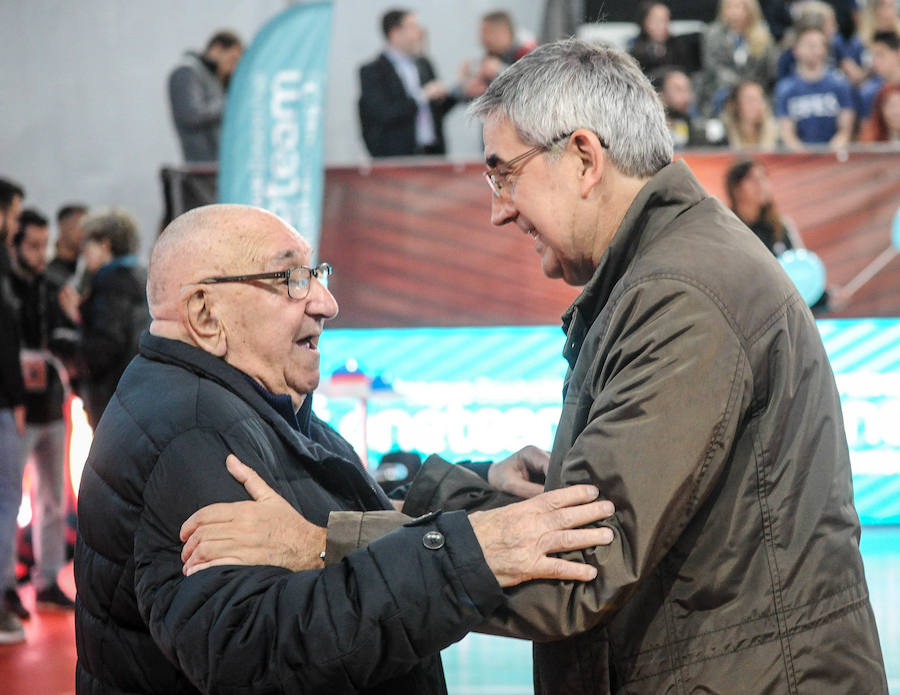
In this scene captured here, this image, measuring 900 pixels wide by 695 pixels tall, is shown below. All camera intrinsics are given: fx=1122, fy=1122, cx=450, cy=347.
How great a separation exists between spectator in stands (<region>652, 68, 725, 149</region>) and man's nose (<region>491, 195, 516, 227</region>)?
6.10m

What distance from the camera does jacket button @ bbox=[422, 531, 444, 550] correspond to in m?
1.77

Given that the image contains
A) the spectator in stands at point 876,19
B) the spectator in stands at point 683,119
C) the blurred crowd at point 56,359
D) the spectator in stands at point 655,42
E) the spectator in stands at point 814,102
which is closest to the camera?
the blurred crowd at point 56,359

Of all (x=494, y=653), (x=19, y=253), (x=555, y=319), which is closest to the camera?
(x=494, y=653)

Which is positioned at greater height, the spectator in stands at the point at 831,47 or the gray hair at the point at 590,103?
the spectator in stands at the point at 831,47

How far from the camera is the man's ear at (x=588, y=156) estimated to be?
1976 mm

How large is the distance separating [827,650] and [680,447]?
1.39 ft

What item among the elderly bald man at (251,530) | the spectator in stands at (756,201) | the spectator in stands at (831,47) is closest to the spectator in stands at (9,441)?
the elderly bald man at (251,530)

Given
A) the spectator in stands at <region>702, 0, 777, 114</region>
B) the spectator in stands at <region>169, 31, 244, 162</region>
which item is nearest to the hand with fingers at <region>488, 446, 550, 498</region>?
the spectator in stands at <region>169, 31, 244, 162</region>

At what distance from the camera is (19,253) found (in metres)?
7.07

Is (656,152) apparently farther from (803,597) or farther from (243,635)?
(243,635)

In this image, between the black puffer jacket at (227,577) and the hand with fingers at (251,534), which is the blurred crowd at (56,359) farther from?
the hand with fingers at (251,534)

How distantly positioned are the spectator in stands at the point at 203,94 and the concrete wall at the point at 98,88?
247 cm

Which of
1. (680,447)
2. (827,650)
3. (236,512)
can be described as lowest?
(827,650)

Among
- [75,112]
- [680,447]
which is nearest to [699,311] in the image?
[680,447]
